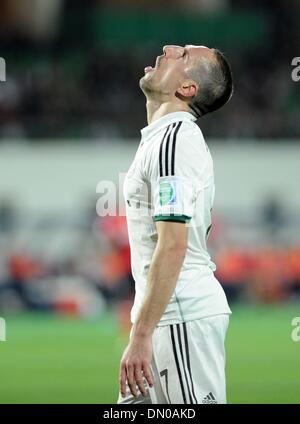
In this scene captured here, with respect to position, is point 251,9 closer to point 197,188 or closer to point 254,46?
point 254,46

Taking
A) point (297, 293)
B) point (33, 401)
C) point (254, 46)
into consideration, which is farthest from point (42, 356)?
point (254, 46)

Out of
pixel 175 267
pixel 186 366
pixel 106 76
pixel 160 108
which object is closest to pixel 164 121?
pixel 160 108

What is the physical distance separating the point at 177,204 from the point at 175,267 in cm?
23

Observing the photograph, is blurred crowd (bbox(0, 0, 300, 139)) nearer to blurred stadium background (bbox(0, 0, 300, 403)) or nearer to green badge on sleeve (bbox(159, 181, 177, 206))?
blurred stadium background (bbox(0, 0, 300, 403))

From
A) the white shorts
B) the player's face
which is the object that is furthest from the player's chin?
the white shorts

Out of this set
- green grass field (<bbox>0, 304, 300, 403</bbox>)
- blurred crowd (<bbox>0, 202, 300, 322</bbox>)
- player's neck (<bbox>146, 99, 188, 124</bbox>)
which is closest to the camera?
player's neck (<bbox>146, 99, 188, 124</bbox>)

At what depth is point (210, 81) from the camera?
15.4 feet

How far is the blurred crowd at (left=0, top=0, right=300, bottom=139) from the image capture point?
1955 centimetres

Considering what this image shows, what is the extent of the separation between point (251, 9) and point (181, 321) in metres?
20.6

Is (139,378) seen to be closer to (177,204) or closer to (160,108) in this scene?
(177,204)

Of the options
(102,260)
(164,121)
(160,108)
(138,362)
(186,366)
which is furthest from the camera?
(102,260)

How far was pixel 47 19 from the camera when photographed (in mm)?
24797

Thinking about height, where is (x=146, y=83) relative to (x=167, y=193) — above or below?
above

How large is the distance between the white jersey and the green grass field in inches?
149
